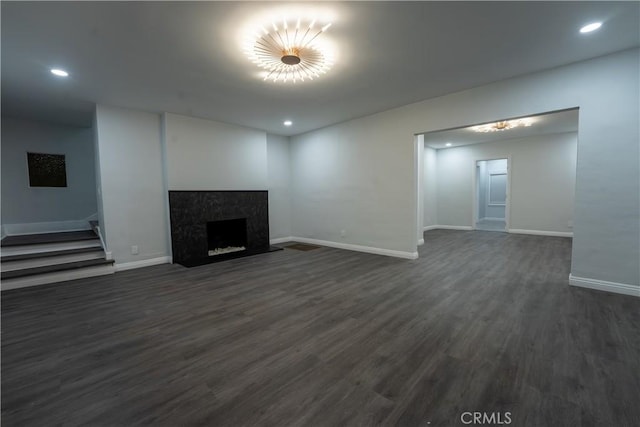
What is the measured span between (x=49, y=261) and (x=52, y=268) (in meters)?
0.34

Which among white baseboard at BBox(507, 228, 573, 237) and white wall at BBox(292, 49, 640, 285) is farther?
white baseboard at BBox(507, 228, 573, 237)

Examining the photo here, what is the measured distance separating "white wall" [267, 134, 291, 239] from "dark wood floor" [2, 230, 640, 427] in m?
3.13

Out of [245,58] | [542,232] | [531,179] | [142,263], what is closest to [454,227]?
[542,232]

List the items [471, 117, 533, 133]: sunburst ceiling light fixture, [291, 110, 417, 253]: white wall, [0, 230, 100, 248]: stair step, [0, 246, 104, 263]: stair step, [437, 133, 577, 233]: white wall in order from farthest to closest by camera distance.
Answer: [437, 133, 577, 233]: white wall
[471, 117, 533, 133]: sunburst ceiling light fixture
[291, 110, 417, 253]: white wall
[0, 230, 100, 248]: stair step
[0, 246, 104, 263]: stair step

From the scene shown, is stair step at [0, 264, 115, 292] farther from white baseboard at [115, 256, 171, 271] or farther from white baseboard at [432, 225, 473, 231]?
white baseboard at [432, 225, 473, 231]

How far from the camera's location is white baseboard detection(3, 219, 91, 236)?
5012 mm

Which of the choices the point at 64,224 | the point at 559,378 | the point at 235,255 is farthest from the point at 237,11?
the point at 64,224

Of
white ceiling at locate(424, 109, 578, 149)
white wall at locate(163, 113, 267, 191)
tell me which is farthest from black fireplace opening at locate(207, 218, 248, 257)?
white ceiling at locate(424, 109, 578, 149)

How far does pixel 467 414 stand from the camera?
1.42m

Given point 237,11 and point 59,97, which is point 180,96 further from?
point 237,11

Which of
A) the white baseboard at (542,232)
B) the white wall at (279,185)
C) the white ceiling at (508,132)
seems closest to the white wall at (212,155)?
the white wall at (279,185)

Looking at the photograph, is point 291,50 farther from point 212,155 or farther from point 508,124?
point 508,124

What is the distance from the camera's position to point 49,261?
13.1 ft

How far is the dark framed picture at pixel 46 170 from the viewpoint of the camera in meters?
5.20
